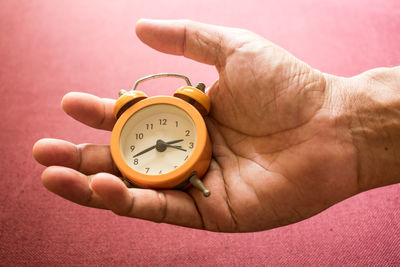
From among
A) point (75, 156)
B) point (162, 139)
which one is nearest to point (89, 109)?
point (75, 156)

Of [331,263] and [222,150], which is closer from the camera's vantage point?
[222,150]

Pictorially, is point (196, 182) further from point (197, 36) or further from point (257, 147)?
point (197, 36)

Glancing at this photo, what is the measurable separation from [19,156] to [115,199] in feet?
3.71

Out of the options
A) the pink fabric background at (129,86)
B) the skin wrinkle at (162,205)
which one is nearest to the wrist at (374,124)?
the pink fabric background at (129,86)

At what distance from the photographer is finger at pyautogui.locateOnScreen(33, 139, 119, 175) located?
1299mm

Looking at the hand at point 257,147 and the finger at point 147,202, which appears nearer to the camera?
the finger at point 147,202

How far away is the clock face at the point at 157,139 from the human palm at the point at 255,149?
10 centimetres

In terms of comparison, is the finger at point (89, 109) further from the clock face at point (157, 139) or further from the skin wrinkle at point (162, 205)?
the skin wrinkle at point (162, 205)

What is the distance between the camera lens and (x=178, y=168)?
1298mm

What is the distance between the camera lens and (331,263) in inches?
63.3

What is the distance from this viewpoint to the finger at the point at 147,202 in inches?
44.1

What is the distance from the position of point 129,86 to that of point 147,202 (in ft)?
4.10

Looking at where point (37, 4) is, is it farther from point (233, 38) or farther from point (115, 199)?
point (115, 199)

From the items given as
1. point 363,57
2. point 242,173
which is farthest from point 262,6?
point 242,173
